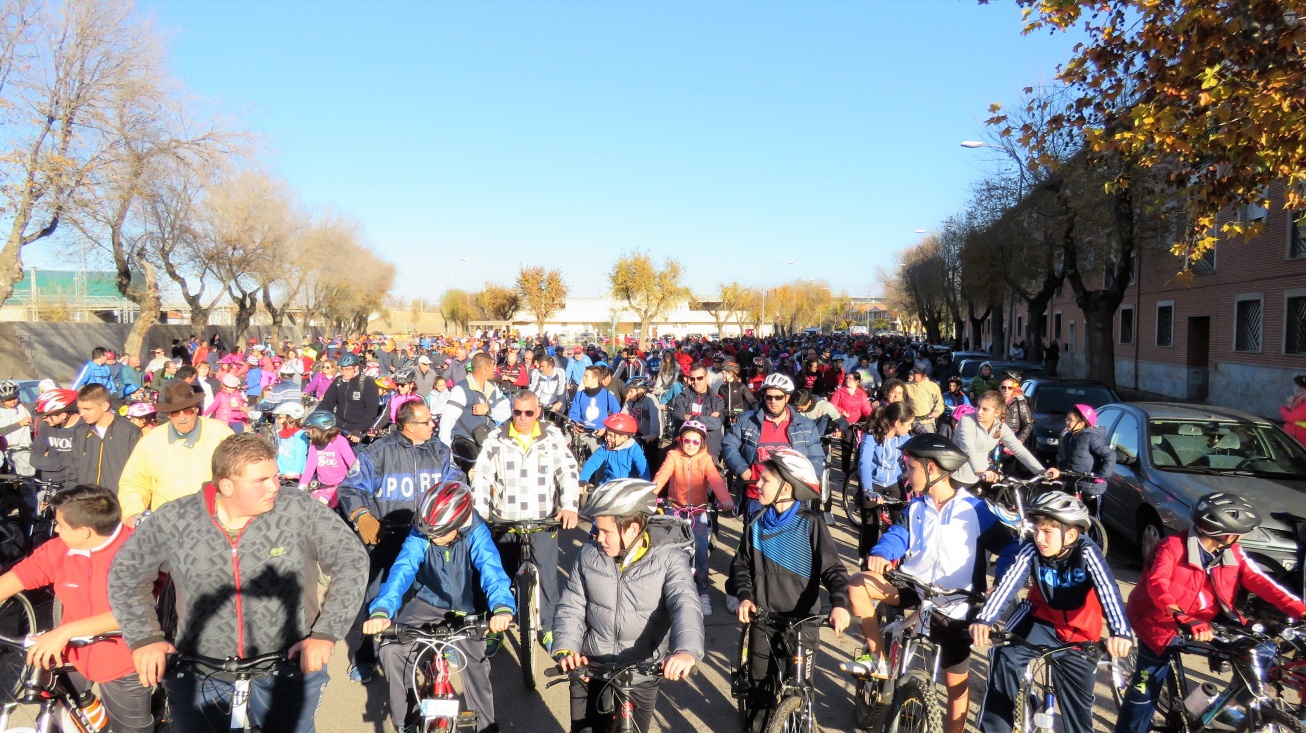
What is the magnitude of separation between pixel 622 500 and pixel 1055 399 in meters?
12.0

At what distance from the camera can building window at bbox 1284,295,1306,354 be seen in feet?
67.2

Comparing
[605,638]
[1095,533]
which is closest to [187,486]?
[605,638]

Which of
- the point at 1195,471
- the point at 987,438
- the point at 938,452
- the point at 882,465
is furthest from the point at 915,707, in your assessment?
the point at 1195,471

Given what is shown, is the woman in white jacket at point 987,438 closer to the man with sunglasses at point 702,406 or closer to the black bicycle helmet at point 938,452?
the man with sunglasses at point 702,406

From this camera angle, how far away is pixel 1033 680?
13.3 feet

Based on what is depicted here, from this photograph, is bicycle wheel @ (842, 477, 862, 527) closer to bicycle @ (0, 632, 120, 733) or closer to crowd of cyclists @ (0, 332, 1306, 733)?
crowd of cyclists @ (0, 332, 1306, 733)

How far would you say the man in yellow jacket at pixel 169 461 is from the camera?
529 cm

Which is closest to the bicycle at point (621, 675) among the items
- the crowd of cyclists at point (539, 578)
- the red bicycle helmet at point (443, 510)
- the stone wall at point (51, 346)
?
the crowd of cyclists at point (539, 578)

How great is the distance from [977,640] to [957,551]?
24.9 inches

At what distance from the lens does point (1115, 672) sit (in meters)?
4.59

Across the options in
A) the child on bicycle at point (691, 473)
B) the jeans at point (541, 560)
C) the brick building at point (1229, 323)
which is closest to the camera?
the jeans at point (541, 560)

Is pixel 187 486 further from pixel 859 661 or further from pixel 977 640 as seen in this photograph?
pixel 977 640

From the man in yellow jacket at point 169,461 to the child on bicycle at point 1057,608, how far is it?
4682 mm

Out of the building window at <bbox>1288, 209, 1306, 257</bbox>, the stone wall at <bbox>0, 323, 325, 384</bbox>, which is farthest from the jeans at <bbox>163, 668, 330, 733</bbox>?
the stone wall at <bbox>0, 323, 325, 384</bbox>
